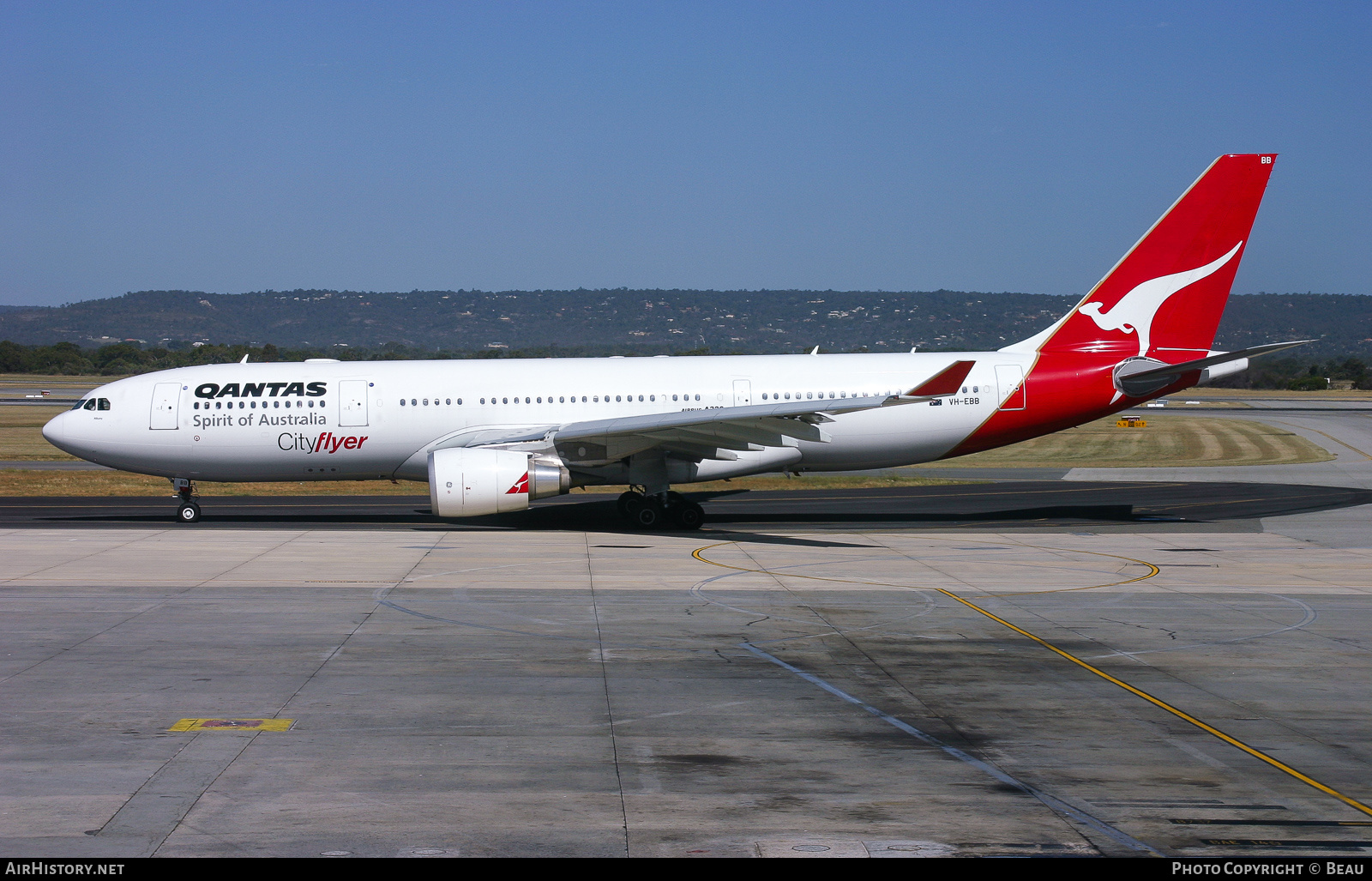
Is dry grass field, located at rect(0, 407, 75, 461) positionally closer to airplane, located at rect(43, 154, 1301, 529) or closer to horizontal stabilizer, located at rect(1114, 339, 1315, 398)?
airplane, located at rect(43, 154, 1301, 529)

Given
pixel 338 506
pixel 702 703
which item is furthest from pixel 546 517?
pixel 702 703

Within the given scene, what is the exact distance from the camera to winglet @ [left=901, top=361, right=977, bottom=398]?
22322 mm

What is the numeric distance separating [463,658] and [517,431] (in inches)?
523

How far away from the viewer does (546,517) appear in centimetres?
2786

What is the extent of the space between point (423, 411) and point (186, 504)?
6432 mm

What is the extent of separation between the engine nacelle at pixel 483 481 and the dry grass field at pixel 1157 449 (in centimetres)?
2113

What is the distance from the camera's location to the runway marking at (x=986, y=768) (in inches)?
304

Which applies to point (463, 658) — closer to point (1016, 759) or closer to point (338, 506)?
point (1016, 759)

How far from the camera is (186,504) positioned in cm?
2681

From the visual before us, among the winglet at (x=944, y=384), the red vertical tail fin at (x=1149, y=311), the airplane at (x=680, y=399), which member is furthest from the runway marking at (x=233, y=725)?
the red vertical tail fin at (x=1149, y=311)

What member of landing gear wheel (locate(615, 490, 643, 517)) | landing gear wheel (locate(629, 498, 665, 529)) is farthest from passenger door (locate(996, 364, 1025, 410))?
landing gear wheel (locate(615, 490, 643, 517))

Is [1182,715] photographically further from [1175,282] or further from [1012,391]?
[1175,282]

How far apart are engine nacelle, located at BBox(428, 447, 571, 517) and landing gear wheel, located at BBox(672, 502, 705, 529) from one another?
3384mm
